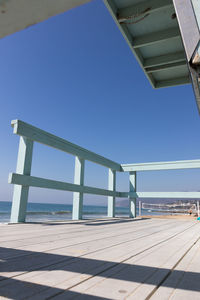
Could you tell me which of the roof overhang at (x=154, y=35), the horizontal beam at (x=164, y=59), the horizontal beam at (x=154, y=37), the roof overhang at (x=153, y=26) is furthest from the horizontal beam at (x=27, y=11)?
the horizontal beam at (x=164, y=59)

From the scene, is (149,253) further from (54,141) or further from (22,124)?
(54,141)

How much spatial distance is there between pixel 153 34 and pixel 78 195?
24.0ft

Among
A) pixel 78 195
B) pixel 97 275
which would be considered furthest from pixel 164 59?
pixel 78 195

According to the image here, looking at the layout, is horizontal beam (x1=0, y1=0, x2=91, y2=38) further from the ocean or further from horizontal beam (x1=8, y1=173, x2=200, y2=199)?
the ocean

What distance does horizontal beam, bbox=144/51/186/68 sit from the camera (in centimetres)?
260

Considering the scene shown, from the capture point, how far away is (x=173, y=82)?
3.06 metres

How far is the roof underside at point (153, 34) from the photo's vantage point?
2.25 meters

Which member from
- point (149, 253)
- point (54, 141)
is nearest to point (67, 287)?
point (149, 253)

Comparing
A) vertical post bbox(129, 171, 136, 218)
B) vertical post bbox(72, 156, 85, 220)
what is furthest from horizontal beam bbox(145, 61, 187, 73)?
vertical post bbox(129, 171, 136, 218)

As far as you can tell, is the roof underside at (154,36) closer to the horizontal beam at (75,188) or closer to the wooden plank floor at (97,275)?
the wooden plank floor at (97,275)

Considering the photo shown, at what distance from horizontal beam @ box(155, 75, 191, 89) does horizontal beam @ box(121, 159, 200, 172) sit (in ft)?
25.8

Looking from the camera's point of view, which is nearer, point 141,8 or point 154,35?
point 141,8

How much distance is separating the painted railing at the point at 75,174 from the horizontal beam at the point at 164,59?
4.39 metres

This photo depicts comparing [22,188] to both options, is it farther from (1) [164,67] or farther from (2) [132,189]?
(2) [132,189]
